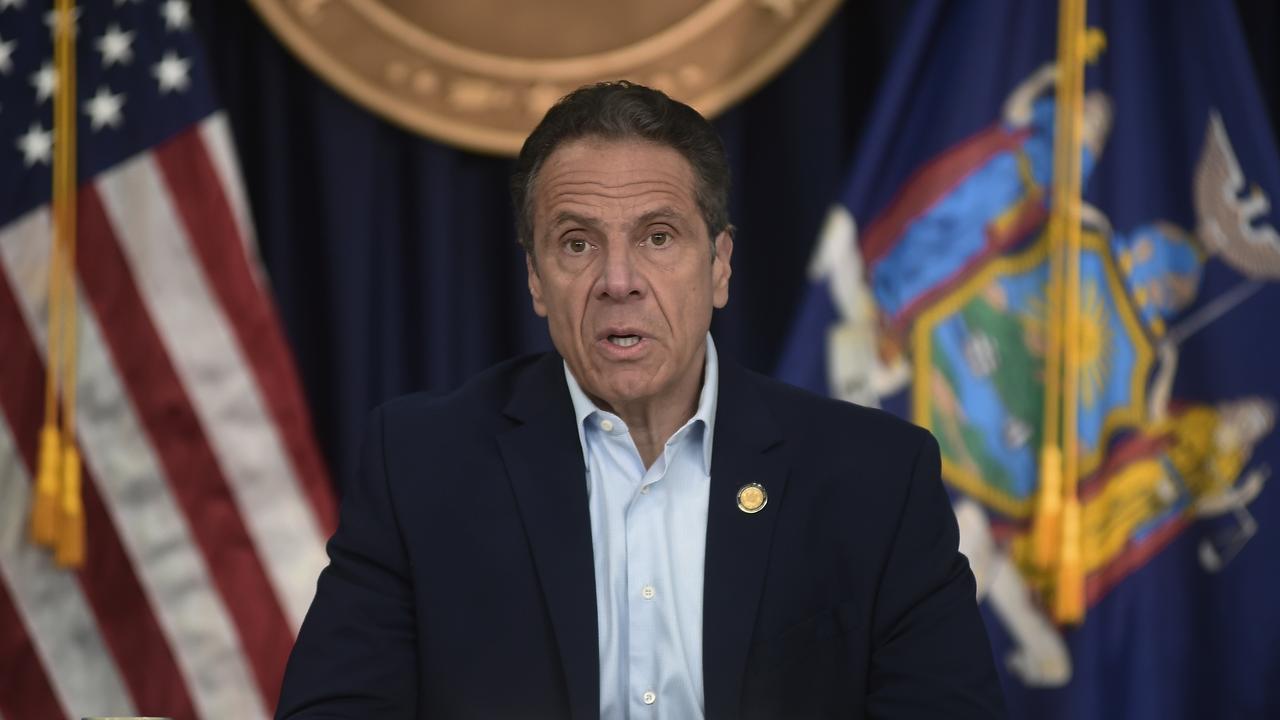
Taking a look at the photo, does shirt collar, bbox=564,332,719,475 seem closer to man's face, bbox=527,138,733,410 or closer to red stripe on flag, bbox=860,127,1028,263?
man's face, bbox=527,138,733,410

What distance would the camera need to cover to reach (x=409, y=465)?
74.4 inches

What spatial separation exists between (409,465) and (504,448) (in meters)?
0.13

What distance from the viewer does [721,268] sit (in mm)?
2029

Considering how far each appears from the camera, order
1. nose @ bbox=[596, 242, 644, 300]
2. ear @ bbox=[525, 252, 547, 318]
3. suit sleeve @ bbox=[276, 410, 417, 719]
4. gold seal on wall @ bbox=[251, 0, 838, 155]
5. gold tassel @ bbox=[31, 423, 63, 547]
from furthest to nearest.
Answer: gold seal on wall @ bbox=[251, 0, 838, 155] → gold tassel @ bbox=[31, 423, 63, 547] → ear @ bbox=[525, 252, 547, 318] → nose @ bbox=[596, 242, 644, 300] → suit sleeve @ bbox=[276, 410, 417, 719]

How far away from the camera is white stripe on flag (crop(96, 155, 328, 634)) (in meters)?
3.16

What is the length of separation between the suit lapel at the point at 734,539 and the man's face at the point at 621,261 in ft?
0.38

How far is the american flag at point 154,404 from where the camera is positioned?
123 inches

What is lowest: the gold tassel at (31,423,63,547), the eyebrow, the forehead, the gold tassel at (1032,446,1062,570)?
the gold tassel at (1032,446,1062,570)

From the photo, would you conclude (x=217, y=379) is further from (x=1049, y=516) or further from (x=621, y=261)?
(x=1049, y=516)

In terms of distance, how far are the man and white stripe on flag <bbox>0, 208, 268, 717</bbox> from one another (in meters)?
1.41

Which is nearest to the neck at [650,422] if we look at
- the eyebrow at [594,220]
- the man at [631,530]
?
the man at [631,530]

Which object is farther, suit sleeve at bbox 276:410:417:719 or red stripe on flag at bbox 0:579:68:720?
red stripe on flag at bbox 0:579:68:720

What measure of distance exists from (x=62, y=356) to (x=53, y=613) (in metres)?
0.56

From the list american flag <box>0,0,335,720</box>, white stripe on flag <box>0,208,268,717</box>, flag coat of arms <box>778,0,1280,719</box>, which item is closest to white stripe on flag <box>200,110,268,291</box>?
american flag <box>0,0,335,720</box>
